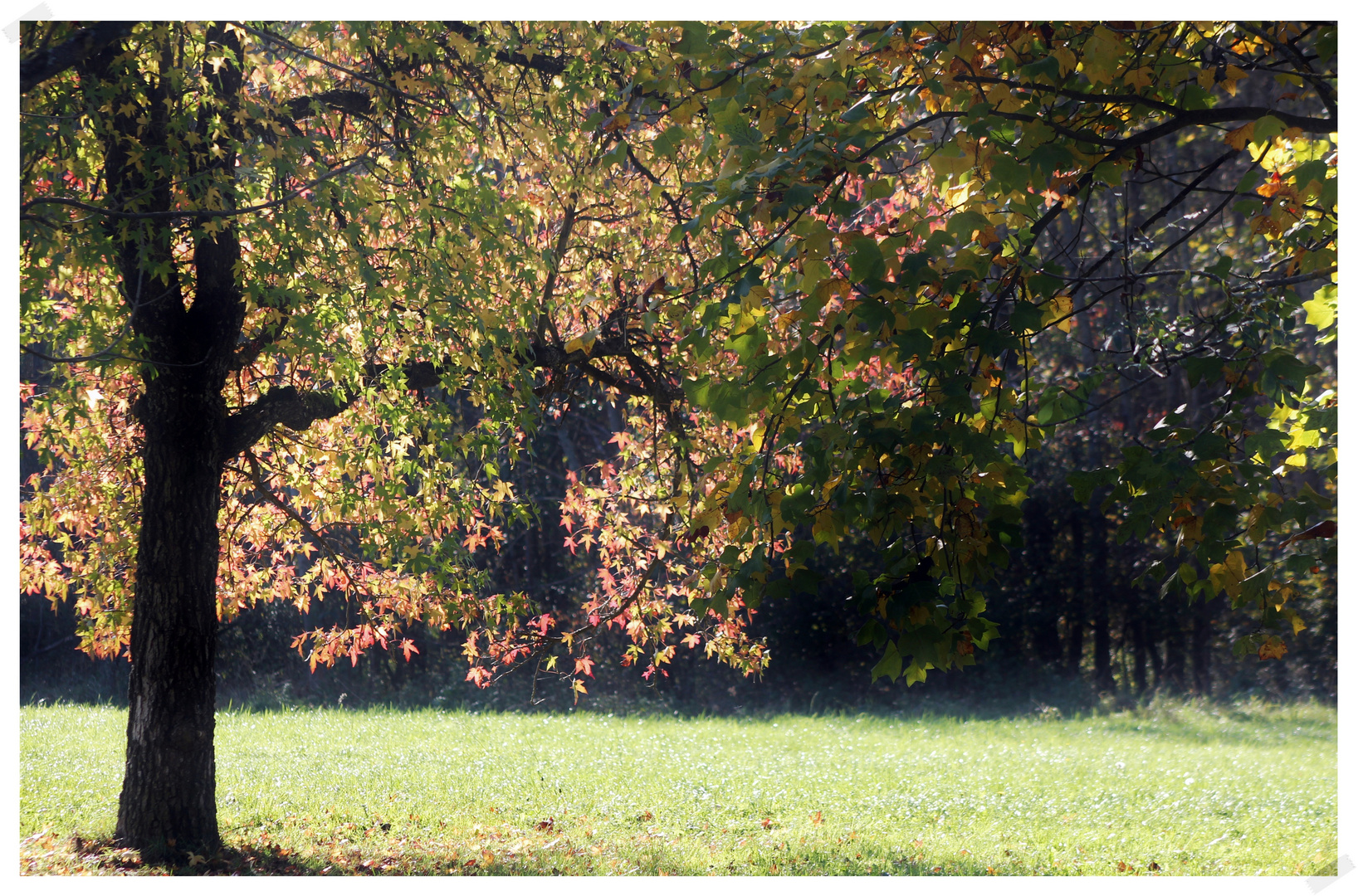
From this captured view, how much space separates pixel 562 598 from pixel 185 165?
10.8m

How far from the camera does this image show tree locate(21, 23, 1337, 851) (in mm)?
3322

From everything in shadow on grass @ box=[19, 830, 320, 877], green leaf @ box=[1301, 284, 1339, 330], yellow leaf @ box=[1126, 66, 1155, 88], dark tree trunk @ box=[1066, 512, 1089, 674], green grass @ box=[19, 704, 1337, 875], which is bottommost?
green grass @ box=[19, 704, 1337, 875]

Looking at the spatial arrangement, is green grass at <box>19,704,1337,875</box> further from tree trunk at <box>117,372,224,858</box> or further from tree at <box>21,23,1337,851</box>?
tree at <box>21,23,1337,851</box>

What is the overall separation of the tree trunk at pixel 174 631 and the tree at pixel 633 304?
0.02 m

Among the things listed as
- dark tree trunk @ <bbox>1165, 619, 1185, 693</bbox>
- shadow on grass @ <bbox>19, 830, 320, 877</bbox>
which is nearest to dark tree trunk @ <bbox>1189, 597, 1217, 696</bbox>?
dark tree trunk @ <bbox>1165, 619, 1185, 693</bbox>

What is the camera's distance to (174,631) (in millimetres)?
5895

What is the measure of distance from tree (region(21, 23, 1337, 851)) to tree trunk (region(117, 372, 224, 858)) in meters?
0.02

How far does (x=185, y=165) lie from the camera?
16.5 feet

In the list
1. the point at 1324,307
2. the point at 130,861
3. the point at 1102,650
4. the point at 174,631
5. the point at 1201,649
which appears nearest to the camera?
the point at 1324,307

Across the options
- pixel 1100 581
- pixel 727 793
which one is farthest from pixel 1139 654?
pixel 727 793

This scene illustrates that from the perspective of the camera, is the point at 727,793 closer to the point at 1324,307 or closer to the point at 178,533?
the point at 178,533

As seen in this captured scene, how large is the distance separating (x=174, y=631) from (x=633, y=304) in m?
3.31
